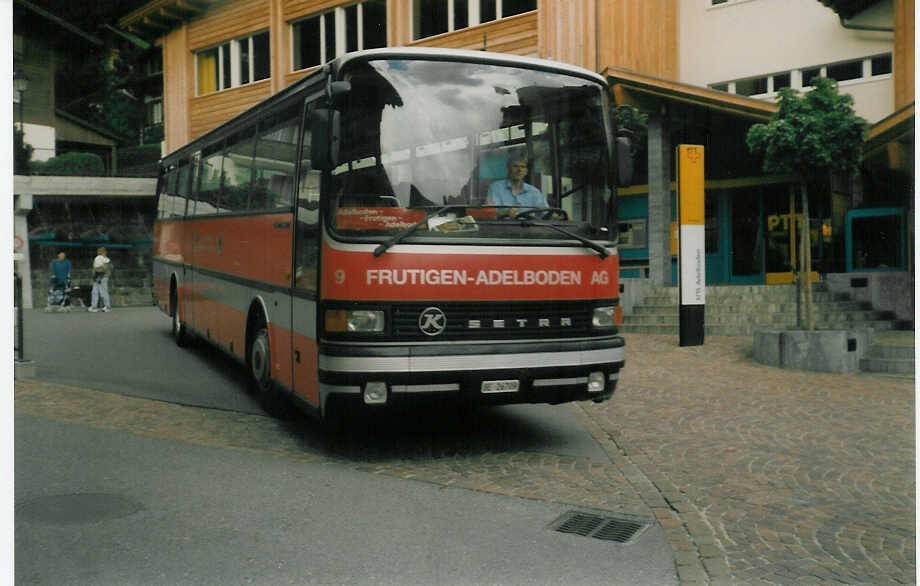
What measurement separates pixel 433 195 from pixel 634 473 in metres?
2.28

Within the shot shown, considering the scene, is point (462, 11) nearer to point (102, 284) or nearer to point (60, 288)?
point (102, 284)

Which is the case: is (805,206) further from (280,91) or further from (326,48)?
(326,48)

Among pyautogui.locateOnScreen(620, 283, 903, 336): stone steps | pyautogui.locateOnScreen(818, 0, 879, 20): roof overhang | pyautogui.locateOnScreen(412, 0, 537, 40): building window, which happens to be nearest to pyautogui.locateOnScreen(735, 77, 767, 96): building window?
pyautogui.locateOnScreen(818, 0, 879, 20): roof overhang

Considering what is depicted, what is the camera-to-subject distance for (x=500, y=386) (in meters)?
6.33

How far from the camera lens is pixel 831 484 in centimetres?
599

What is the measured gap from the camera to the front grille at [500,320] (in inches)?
241

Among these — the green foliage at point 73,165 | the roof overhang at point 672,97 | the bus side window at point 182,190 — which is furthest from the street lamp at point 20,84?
the roof overhang at point 672,97

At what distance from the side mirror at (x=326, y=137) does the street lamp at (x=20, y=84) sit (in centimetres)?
170

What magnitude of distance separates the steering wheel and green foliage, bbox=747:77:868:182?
20.6 ft

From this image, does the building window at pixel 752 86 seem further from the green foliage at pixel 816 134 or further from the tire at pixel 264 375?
the tire at pixel 264 375

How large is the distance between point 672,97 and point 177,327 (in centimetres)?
991

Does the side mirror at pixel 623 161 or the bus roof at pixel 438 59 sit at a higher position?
the bus roof at pixel 438 59
